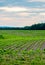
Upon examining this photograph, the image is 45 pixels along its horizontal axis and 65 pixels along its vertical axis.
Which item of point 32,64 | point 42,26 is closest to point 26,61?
point 32,64

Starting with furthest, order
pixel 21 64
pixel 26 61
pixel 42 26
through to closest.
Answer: pixel 42 26
pixel 26 61
pixel 21 64

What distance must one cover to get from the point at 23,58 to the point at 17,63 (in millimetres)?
1115

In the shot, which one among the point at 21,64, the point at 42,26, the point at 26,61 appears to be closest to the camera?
the point at 21,64

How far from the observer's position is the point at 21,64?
962cm

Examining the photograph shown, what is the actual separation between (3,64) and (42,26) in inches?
2158

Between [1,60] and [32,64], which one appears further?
[1,60]

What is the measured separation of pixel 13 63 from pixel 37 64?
1.05m

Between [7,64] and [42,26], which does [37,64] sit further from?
[42,26]

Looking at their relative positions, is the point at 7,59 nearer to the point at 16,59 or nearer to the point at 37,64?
the point at 16,59

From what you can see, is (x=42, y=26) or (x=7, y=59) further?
(x=42, y=26)

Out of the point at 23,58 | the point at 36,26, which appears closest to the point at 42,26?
the point at 36,26

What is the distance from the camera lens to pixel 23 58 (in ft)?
35.8

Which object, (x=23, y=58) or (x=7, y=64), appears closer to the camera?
(x=7, y=64)

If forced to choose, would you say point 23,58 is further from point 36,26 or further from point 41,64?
point 36,26
